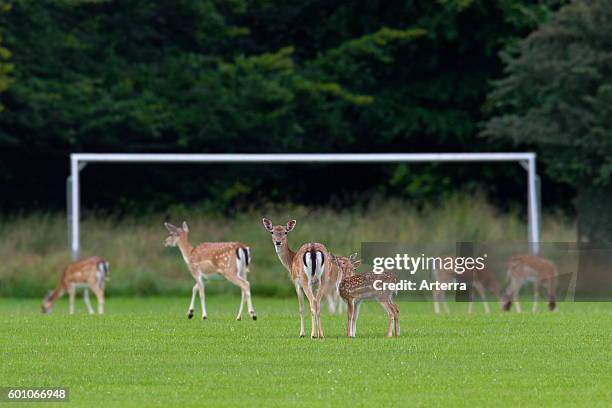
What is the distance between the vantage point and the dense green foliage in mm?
40875

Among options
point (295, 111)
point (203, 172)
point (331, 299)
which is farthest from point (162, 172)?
point (331, 299)

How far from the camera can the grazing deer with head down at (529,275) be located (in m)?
27.1

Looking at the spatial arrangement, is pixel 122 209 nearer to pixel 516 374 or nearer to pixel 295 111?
pixel 295 111

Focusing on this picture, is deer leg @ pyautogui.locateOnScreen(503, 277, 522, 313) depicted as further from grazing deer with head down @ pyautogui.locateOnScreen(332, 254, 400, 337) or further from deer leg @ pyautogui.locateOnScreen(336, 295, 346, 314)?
grazing deer with head down @ pyautogui.locateOnScreen(332, 254, 400, 337)

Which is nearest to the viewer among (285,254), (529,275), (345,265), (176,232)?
(345,265)

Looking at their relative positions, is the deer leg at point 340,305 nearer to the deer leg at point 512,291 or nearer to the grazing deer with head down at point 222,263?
the grazing deer with head down at point 222,263

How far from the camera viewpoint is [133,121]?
40875mm

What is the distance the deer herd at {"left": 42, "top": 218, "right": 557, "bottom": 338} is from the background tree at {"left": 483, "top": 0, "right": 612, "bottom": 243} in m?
7.78

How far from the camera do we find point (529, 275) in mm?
27234

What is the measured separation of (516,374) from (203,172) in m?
27.9

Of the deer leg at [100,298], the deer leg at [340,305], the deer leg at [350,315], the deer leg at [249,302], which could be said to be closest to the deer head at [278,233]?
the deer leg at [350,315]

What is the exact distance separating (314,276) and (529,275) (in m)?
8.84

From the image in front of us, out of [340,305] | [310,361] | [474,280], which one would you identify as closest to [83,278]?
[340,305]

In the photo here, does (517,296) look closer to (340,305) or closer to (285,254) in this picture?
(340,305)
